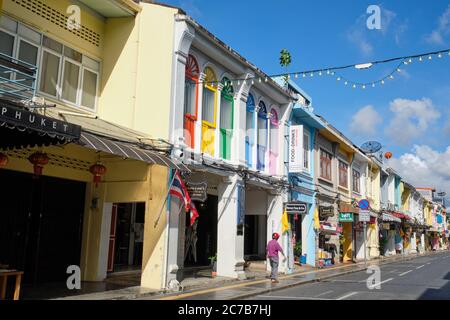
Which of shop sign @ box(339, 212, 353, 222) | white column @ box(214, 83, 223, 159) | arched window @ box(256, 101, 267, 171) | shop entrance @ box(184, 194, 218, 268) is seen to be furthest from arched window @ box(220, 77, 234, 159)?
shop sign @ box(339, 212, 353, 222)

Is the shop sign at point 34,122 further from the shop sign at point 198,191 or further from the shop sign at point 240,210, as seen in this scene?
the shop sign at point 240,210

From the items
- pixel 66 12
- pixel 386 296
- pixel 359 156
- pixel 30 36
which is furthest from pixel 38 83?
pixel 359 156

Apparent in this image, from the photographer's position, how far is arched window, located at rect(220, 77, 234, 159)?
16984 mm

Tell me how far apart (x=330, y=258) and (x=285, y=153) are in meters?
8.29

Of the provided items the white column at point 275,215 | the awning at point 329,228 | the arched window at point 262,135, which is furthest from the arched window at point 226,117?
the awning at point 329,228

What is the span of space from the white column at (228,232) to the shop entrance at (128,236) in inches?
126

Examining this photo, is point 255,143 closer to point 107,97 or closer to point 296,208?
point 296,208

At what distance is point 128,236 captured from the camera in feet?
58.1

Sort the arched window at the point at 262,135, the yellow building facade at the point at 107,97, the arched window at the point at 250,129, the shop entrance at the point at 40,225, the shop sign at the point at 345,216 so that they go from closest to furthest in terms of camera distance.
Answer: the shop entrance at the point at 40,225, the yellow building facade at the point at 107,97, the arched window at the point at 250,129, the arched window at the point at 262,135, the shop sign at the point at 345,216

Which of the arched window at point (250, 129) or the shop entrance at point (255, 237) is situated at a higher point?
the arched window at point (250, 129)

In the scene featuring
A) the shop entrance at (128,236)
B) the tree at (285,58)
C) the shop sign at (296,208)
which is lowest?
the shop entrance at (128,236)

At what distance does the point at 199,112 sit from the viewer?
51.1 feet

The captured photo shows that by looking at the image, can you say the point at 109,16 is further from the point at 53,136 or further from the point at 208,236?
the point at 208,236

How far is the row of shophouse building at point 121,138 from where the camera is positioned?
11.6 m
